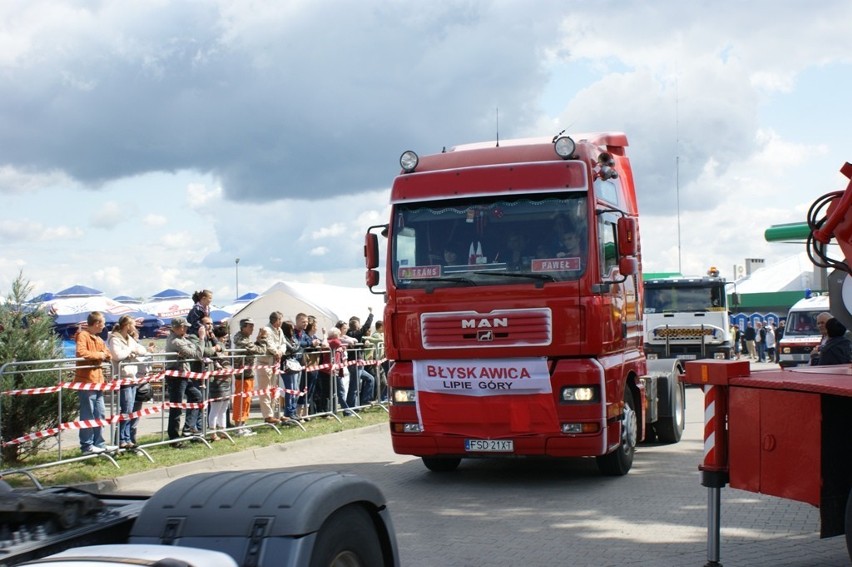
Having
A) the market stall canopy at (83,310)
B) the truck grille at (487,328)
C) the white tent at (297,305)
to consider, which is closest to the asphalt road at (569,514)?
the truck grille at (487,328)

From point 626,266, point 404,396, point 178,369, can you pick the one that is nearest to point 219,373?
point 178,369

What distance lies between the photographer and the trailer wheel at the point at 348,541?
3.84 meters

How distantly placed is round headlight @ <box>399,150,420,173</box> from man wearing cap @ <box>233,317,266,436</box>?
5986 mm

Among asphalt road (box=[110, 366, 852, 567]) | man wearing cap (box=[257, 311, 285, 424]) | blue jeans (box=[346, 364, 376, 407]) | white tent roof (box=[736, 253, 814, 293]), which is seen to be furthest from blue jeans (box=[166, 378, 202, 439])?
white tent roof (box=[736, 253, 814, 293])

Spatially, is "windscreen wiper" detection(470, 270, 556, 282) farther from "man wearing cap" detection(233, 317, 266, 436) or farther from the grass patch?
"man wearing cap" detection(233, 317, 266, 436)

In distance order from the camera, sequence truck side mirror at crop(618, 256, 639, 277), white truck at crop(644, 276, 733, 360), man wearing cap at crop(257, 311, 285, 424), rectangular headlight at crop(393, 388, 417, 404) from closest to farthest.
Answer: truck side mirror at crop(618, 256, 639, 277) < rectangular headlight at crop(393, 388, 417, 404) < man wearing cap at crop(257, 311, 285, 424) < white truck at crop(644, 276, 733, 360)

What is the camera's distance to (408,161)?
1102 cm

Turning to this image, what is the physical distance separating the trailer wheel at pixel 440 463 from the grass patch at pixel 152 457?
324 centimetres

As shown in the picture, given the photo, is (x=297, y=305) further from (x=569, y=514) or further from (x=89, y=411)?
(x=569, y=514)

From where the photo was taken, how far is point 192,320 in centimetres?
1508

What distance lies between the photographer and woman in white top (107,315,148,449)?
12891 mm

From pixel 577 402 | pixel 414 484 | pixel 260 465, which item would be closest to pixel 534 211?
pixel 577 402

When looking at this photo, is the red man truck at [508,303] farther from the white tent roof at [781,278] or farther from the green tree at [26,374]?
the white tent roof at [781,278]

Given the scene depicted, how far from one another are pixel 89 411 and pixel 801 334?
69.2 ft
